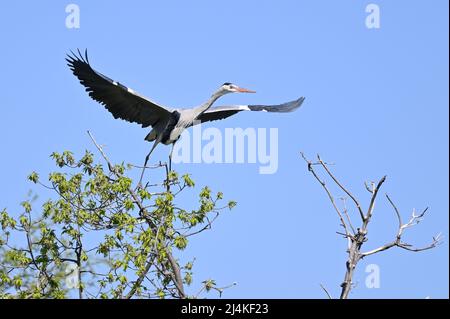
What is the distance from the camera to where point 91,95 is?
13.9m

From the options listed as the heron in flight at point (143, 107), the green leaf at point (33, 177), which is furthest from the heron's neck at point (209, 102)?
the green leaf at point (33, 177)

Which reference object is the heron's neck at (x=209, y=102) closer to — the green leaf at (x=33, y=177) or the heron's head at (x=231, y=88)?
the heron's head at (x=231, y=88)

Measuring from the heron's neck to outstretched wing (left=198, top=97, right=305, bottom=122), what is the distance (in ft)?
0.35

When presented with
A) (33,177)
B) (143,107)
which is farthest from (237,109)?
(33,177)

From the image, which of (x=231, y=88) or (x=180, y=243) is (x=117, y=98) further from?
(x=180, y=243)

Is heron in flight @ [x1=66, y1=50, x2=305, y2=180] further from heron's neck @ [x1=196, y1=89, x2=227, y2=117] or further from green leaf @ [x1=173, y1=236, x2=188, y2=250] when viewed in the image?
green leaf @ [x1=173, y1=236, x2=188, y2=250]

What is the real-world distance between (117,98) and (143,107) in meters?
0.40

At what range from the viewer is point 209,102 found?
14750mm

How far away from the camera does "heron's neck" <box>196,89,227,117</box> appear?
14508 millimetres

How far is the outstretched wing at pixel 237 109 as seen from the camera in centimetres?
1497
